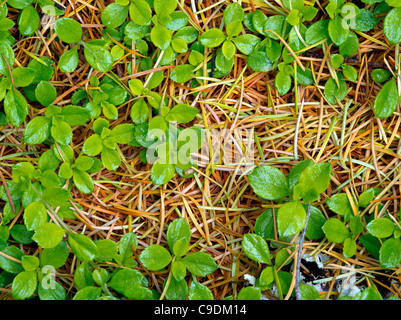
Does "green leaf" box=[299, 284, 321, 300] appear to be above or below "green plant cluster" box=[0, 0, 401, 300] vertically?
below

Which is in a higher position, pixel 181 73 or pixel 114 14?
pixel 114 14

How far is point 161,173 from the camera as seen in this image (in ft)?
4.16

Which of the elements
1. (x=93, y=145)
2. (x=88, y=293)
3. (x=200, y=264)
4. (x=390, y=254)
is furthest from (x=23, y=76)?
(x=390, y=254)

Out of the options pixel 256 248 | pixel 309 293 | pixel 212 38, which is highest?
pixel 212 38

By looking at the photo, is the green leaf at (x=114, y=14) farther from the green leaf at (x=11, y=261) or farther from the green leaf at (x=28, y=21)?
the green leaf at (x=11, y=261)

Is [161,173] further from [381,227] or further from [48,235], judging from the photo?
[381,227]

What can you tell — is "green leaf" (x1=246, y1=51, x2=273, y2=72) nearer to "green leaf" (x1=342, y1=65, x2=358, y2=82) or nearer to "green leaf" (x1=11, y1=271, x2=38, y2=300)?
A: "green leaf" (x1=342, y1=65, x2=358, y2=82)

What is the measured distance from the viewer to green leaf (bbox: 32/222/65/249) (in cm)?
124

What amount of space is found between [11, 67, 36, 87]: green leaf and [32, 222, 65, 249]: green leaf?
506 mm

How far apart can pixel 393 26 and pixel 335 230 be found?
0.74m

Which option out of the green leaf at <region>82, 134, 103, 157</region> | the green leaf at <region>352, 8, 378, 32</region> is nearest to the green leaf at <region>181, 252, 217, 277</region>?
the green leaf at <region>82, 134, 103, 157</region>

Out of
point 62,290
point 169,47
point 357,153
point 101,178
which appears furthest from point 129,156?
point 357,153

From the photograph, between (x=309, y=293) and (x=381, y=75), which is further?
(x=381, y=75)

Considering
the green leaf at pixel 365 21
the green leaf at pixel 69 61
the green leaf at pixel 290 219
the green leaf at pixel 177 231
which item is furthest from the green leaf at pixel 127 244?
the green leaf at pixel 365 21
